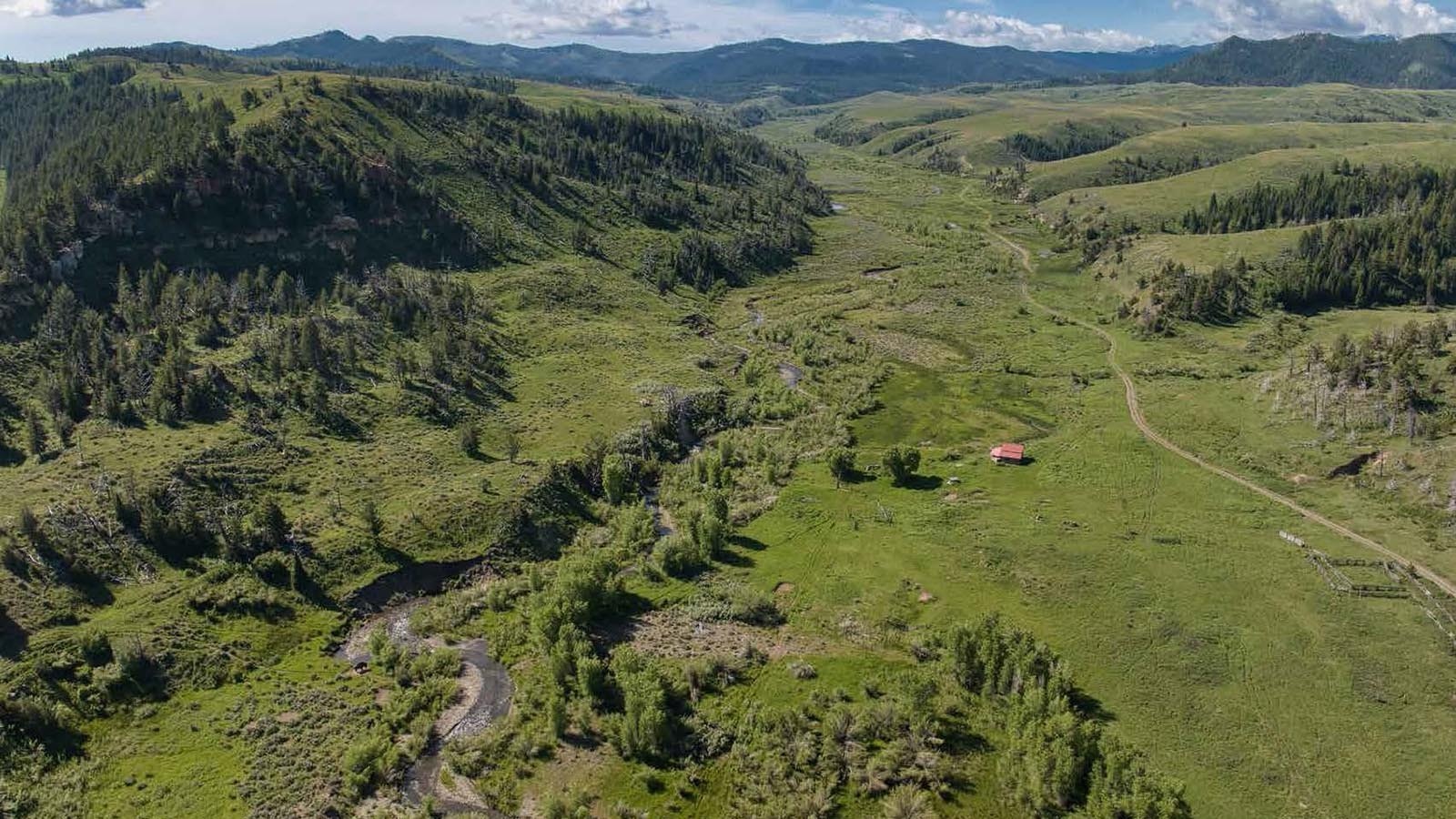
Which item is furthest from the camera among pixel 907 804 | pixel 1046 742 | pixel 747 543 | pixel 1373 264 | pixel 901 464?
pixel 1373 264

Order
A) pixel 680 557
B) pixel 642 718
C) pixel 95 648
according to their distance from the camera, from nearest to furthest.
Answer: pixel 642 718
pixel 95 648
pixel 680 557

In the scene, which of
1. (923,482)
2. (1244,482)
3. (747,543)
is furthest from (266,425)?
(1244,482)

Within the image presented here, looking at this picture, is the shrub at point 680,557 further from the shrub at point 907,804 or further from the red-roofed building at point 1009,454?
the red-roofed building at point 1009,454

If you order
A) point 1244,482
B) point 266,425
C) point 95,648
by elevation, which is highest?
point 266,425

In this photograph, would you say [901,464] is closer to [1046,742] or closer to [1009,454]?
[1009,454]

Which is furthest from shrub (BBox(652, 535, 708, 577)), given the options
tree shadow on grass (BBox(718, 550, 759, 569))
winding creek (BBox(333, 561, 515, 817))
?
winding creek (BBox(333, 561, 515, 817))

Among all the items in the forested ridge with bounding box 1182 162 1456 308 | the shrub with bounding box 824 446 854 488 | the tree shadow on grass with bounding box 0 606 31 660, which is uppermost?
the forested ridge with bounding box 1182 162 1456 308

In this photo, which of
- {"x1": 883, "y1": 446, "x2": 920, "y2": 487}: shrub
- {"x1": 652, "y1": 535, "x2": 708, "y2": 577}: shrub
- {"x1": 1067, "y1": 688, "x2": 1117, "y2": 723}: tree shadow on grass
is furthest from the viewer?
{"x1": 883, "y1": 446, "x2": 920, "y2": 487}: shrub

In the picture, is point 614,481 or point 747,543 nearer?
point 747,543

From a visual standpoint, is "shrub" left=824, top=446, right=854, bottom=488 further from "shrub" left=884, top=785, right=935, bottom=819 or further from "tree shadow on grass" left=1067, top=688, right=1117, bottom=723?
"shrub" left=884, top=785, right=935, bottom=819

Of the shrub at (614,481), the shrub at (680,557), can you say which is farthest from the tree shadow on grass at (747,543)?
the shrub at (614,481)
